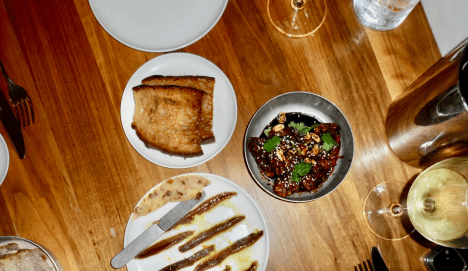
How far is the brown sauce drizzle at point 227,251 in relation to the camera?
4.62 ft

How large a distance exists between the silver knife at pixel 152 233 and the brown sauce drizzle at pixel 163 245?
0.14 feet

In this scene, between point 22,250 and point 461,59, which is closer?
point 461,59

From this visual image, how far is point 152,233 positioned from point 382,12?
132 cm

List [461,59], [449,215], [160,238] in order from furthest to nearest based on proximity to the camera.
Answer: [160,238], [449,215], [461,59]

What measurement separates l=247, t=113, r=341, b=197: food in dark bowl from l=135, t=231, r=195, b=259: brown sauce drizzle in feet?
1.42

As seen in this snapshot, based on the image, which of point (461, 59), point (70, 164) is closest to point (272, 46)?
point (461, 59)

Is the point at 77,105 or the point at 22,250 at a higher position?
the point at 77,105

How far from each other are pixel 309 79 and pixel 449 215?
75 cm

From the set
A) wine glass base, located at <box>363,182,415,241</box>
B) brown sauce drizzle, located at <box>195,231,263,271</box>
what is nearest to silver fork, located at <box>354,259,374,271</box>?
wine glass base, located at <box>363,182,415,241</box>

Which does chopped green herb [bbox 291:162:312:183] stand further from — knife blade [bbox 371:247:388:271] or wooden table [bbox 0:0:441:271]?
knife blade [bbox 371:247:388:271]

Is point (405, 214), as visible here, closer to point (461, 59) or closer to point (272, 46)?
point (461, 59)

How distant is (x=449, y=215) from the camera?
126 cm

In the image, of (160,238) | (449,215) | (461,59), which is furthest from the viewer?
(160,238)

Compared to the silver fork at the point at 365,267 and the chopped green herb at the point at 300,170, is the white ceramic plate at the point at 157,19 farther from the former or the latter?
the silver fork at the point at 365,267
